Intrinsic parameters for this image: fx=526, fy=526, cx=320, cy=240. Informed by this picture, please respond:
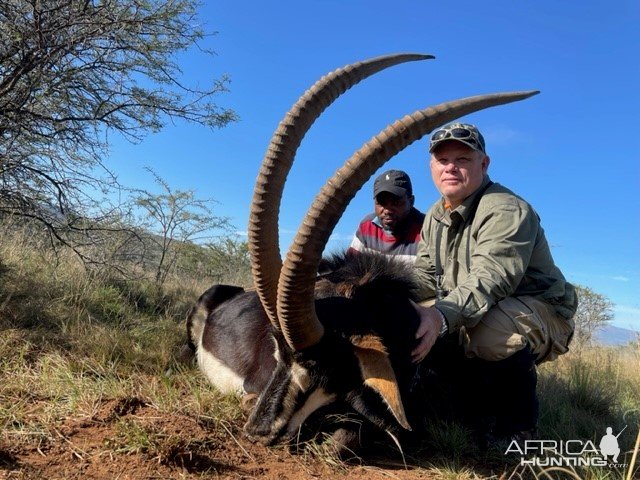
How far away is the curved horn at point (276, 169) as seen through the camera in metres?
2.91

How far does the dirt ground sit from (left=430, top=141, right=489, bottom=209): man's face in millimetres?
1920

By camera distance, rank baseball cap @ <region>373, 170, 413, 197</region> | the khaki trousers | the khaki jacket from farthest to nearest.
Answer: baseball cap @ <region>373, 170, 413, 197</region>, the khaki trousers, the khaki jacket

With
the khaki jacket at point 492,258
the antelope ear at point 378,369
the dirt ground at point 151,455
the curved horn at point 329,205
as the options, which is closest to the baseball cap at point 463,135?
the khaki jacket at point 492,258

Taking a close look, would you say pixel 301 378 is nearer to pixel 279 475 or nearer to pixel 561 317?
pixel 279 475

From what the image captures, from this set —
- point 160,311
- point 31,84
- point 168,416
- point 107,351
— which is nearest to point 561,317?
point 168,416

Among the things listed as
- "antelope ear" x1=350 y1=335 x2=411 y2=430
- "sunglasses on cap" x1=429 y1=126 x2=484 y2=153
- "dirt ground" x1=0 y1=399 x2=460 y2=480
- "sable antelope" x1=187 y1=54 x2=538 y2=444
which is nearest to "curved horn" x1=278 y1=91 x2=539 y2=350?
"sable antelope" x1=187 y1=54 x2=538 y2=444

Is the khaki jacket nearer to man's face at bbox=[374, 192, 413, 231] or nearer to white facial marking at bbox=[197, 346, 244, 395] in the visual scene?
white facial marking at bbox=[197, 346, 244, 395]

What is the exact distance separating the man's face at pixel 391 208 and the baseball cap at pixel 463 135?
2.46m

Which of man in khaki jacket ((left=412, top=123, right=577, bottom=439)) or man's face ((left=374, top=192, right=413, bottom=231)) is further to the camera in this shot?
man's face ((left=374, top=192, right=413, bottom=231))

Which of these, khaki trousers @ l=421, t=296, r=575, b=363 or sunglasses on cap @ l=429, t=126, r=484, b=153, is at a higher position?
sunglasses on cap @ l=429, t=126, r=484, b=153

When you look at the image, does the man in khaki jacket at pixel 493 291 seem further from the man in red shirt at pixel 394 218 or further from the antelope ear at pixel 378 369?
the man in red shirt at pixel 394 218

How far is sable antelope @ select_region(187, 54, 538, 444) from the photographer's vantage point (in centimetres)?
269

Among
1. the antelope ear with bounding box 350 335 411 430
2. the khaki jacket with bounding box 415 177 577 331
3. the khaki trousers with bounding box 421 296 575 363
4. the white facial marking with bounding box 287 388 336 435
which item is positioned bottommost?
the white facial marking with bounding box 287 388 336 435

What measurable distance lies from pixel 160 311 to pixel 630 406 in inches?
216
